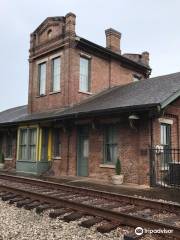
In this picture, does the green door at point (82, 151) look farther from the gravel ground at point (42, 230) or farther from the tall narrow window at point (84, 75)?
the gravel ground at point (42, 230)

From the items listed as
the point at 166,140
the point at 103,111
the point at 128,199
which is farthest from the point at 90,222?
the point at 166,140

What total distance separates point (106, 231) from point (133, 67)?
55.7 feet

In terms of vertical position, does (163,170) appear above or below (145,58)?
below

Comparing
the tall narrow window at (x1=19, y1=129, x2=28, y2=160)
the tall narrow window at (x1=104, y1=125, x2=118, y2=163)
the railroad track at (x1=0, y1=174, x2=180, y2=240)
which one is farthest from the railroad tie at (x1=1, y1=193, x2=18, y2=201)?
the tall narrow window at (x1=19, y1=129, x2=28, y2=160)

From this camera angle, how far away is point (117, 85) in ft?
64.4

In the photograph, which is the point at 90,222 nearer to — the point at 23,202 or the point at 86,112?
the point at 23,202

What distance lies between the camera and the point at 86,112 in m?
12.8

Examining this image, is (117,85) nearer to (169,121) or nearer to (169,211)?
(169,121)

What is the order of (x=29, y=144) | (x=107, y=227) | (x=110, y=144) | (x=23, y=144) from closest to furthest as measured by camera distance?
(x=107, y=227)
(x=110, y=144)
(x=29, y=144)
(x=23, y=144)

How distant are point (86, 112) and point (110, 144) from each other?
1.93 meters

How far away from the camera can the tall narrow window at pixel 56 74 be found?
1744 centimetres

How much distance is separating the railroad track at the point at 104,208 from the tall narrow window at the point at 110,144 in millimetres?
3766

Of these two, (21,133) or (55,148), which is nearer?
(55,148)

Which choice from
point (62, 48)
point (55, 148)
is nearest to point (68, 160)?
point (55, 148)
